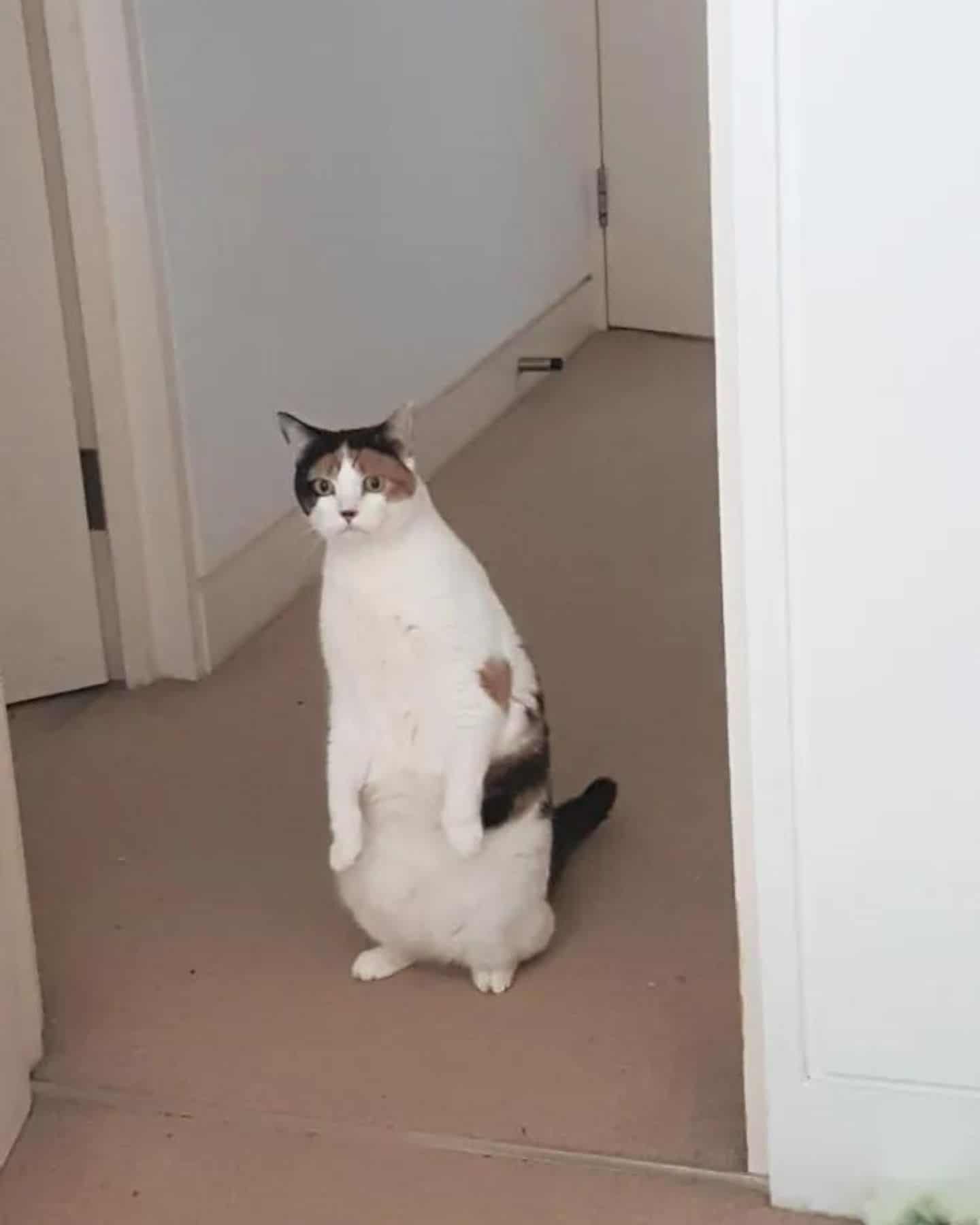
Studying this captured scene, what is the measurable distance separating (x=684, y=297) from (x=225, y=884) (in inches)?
103

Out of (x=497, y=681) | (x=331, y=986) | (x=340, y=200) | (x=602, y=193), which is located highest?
(x=340, y=200)

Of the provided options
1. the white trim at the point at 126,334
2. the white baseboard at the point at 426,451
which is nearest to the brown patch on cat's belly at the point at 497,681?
the white baseboard at the point at 426,451

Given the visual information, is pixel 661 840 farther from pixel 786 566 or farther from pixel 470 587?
pixel 786 566

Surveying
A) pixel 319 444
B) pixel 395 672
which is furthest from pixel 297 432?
pixel 395 672

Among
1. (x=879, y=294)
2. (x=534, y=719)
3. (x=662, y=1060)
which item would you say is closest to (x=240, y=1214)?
(x=662, y=1060)

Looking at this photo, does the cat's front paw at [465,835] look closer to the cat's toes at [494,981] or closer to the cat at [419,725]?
the cat at [419,725]

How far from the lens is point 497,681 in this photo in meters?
1.65

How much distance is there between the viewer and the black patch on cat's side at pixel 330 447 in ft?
5.39

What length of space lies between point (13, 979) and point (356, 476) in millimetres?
559

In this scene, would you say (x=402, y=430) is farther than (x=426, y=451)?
No

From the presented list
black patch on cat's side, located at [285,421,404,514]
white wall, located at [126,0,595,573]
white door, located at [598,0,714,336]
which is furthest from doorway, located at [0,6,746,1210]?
white door, located at [598,0,714,336]

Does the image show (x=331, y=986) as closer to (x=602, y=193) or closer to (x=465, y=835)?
(x=465, y=835)

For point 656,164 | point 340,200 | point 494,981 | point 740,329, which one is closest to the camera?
point 740,329

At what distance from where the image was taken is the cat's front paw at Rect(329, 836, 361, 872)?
1.68m
